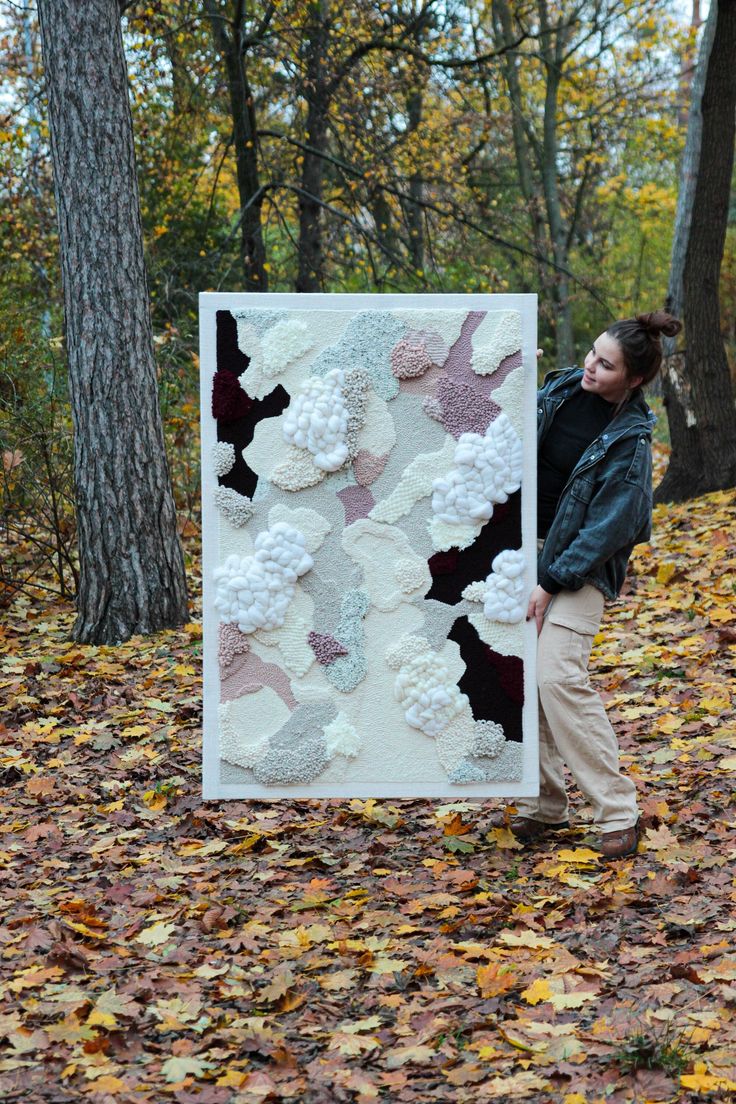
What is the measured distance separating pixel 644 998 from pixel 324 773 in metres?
1.14

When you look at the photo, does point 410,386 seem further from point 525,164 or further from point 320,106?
point 525,164

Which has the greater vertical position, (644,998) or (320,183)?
(320,183)

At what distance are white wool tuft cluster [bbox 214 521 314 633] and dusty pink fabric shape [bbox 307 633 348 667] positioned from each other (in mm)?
130

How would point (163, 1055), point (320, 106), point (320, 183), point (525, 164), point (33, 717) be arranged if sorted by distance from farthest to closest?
point (525, 164) → point (320, 183) → point (320, 106) → point (33, 717) → point (163, 1055)

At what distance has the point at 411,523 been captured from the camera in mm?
3480

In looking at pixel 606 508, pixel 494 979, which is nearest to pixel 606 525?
pixel 606 508

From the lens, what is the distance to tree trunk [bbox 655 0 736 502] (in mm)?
8695

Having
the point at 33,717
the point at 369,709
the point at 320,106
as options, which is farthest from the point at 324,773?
the point at 320,106

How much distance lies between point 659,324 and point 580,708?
1183 mm

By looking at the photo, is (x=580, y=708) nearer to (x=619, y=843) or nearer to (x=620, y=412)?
(x=619, y=843)

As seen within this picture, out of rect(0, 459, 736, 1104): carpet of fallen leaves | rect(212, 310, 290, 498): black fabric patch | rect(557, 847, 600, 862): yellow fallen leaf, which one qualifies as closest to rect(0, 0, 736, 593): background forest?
rect(0, 459, 736, 1104): carpet of fallen leaves

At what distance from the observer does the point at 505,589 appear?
3.49 metres

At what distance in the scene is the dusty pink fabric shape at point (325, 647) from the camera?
351 centimetres

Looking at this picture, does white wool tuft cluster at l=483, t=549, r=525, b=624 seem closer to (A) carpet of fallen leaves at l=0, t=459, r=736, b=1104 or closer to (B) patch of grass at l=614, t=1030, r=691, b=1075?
(A) carpet of fallen leaves at l=0, t=459, r=736, b=1104
